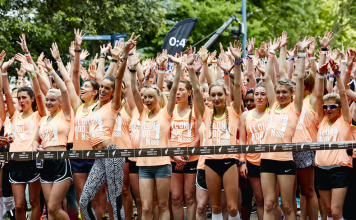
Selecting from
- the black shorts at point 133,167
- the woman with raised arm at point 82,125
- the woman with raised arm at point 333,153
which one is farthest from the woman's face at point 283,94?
the woman with raised arm at point 82,125

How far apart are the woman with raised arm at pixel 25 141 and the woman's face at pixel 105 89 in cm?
117

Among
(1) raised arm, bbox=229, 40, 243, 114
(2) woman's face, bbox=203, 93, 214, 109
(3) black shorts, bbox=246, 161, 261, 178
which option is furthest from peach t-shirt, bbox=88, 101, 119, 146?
(3) black shorts, bbox=246, 161, 261, 178

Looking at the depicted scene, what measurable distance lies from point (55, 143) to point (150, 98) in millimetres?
1553

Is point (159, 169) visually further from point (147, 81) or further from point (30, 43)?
point (30, 43)

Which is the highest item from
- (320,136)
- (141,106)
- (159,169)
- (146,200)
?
Result: (141,106)

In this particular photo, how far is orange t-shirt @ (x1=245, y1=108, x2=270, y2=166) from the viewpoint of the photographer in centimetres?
617

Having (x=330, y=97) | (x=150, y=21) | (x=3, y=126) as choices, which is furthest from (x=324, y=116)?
(x=150, y=21)

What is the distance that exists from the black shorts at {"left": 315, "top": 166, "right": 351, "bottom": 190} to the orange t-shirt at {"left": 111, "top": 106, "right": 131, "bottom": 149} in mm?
3039

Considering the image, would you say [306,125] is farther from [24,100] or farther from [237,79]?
[24,100]

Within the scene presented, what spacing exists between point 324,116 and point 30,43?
1200cm

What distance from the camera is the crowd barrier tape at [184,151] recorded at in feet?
17.2

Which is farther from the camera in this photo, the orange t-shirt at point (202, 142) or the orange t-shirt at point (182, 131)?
the orange t-shirt at point (182, 131)

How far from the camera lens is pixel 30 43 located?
1533cm

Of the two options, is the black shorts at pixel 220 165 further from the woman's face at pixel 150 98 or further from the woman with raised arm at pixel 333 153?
the woman with raised arm at pixel 333 153
